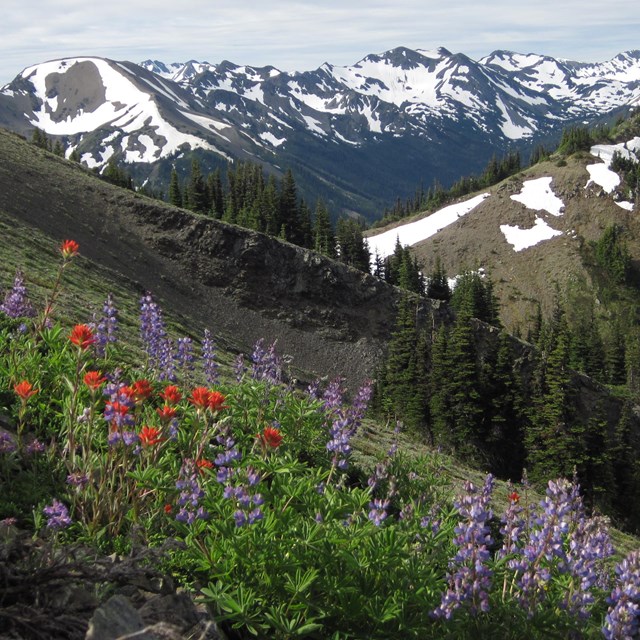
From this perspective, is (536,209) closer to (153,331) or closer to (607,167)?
(607,167)

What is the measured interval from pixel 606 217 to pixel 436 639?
155 metres

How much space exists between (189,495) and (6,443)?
2.18 metres

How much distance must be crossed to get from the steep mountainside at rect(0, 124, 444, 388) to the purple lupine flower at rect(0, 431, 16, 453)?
169 feet

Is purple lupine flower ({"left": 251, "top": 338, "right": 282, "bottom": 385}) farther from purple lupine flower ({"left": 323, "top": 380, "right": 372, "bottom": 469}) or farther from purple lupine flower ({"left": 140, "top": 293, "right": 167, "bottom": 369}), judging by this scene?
purple lupine flower ({"left": 323, "top": 380, "right": 372, "bottom": 469})

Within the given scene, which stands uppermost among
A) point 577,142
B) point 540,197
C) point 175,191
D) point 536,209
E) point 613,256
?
point 577,142

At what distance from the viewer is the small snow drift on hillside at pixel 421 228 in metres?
159

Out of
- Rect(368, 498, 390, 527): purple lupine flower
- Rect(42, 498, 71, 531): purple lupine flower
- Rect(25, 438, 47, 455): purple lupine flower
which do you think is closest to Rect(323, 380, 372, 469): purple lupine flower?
Rect(368, 498, 390, 527): purple lupine flower

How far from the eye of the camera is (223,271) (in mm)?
66562

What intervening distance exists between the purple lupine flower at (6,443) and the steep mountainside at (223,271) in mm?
51378

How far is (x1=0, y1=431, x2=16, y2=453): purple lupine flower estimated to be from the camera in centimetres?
569

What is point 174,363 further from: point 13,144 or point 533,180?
point 533,180

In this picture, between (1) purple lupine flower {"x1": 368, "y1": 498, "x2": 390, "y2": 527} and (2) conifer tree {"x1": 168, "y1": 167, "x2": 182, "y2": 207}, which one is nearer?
(1) purple lupine flower {"x1": 368, "y1": 498, "x2": 390, "y2": 527}

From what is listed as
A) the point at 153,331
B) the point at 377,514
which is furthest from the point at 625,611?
the point at 153,331

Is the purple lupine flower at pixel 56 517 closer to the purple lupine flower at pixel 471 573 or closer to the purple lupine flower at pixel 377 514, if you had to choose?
the purple lupine flower at pixel 377 514
